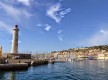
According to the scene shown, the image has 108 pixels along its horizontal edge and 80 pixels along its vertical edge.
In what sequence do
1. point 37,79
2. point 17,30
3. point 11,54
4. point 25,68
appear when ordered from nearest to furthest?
point 37,79 < point 25,68 < point 11,54 < point 17,30

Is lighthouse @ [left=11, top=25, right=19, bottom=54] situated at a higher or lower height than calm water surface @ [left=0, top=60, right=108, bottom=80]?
higher

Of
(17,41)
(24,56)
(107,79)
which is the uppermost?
(17,41)

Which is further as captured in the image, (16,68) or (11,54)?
(11,54)

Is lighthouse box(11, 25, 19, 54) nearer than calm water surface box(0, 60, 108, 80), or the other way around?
calm water surface box(0, 60, 108, 80)

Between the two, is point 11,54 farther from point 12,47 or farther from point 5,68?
point 5,68

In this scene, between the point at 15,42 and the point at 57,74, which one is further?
the point at 15,42

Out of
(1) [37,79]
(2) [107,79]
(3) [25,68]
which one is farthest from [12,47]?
(2) [107,79]

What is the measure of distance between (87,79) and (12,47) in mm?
42971

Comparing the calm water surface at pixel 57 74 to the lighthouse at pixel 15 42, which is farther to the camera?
the lighthouse at pixel 15 42

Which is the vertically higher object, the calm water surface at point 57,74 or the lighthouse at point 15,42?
the lighthouse at point 15,42

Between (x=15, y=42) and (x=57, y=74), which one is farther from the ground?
(x=15, y=42)

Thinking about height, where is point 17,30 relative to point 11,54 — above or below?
above

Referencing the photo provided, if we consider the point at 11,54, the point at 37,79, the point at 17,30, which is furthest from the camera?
the point at 17,30

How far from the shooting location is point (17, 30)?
78.8 m
